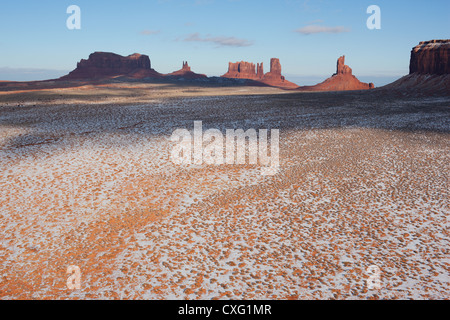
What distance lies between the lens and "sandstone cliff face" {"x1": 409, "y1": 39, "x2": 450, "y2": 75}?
5725cm

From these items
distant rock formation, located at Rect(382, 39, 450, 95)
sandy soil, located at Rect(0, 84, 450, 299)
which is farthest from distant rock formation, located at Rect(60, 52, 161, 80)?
sandy soil, located at Rect(0, 84, 450, 299)

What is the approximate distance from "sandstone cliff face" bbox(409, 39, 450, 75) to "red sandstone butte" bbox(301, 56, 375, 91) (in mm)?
35343

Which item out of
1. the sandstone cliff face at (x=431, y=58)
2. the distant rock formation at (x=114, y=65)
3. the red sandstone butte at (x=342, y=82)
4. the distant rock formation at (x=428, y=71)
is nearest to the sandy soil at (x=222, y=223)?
the distant rock formation at (x=428, y=71)

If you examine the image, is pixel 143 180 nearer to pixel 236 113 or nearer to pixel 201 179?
pixel 201 179

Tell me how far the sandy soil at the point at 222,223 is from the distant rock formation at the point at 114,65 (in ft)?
490

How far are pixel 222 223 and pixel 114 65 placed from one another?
170846 mm

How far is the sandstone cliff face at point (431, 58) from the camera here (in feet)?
188

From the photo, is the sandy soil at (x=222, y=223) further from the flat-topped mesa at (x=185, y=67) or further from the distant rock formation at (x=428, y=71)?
the flat-topped mesa at (x=185, y=67)

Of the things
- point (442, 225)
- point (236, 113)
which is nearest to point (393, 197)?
point (442, 225)

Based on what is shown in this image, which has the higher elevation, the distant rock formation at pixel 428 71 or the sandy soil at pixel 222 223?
the distant rock formation at pixel 428 71

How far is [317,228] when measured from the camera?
24.9ft

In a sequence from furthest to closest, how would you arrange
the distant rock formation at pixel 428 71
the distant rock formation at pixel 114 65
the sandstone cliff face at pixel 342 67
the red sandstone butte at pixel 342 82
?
the distant rock formation at pixel 114 65 < the sandstone cliff face at pixel 342 67 < the red sandstone butte at pixel 342 82 < the distant rock formation at pixel 428 71

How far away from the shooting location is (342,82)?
106m
